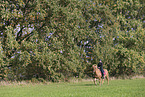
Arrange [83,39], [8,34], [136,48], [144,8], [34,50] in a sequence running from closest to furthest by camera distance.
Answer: [8,34] < [34,50] < [83,39] < [136,48] < [144,8]

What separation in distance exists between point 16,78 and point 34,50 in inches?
163

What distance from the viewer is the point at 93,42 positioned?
29.5 meters

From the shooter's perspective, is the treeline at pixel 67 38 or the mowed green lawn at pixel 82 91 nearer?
the mowed green lawn at pixel 82 91

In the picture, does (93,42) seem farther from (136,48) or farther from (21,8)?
(21,8)

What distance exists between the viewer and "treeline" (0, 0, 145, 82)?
2266 centimetres

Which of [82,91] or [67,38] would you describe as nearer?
[82,91]

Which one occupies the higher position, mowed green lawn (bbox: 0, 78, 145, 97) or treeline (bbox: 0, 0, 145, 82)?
treeline (bbox: 0, 0, 145, 82)

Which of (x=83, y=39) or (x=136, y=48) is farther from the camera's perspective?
(x=136, y=48)

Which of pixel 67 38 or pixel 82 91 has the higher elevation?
pixel 67 38

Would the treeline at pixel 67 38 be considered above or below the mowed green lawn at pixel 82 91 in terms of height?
above

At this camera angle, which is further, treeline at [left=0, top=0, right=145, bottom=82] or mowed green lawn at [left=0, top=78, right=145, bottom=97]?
treeline at [left=0, top=0, right=145, bottom=82]

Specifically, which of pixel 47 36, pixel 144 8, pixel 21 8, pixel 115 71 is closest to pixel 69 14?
pixel 47 36

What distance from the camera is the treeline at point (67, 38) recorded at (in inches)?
892

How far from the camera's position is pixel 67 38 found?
85.0ft
